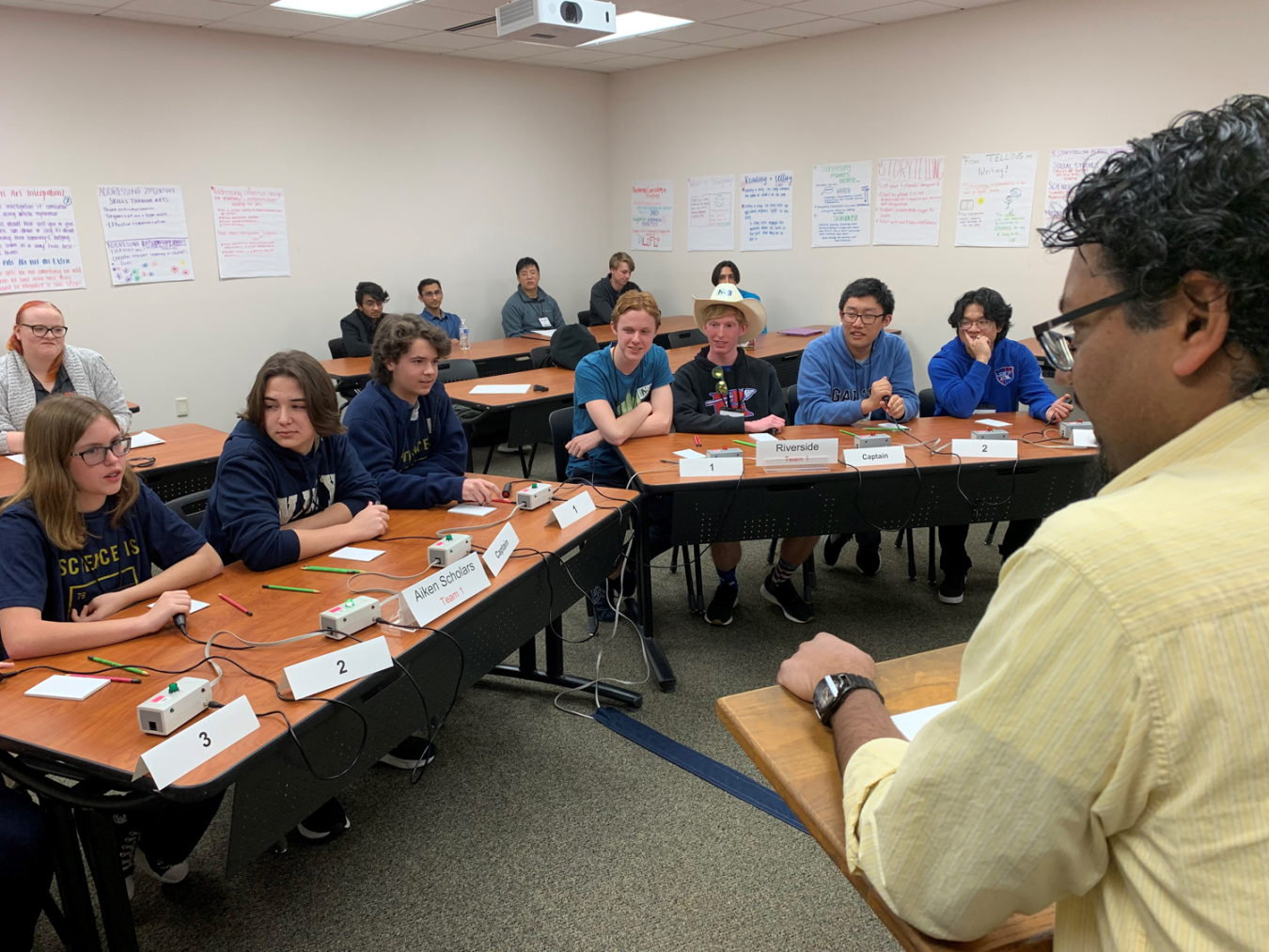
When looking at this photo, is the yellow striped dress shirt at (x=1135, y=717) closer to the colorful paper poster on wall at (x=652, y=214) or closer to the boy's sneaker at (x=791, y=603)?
the boy's sneaker at (x=791, y=603)

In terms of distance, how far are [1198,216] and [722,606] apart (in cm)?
286

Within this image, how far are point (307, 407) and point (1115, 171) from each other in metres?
2.06

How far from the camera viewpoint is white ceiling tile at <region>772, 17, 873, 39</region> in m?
5.80

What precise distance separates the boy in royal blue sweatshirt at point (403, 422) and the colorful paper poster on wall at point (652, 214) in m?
5.18

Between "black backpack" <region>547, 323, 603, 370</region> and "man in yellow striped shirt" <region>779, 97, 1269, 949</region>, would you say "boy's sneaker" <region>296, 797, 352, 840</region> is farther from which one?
"black backpack" <region>547, 323, 603, 370</region>

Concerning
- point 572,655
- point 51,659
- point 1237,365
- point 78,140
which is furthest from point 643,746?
point 78,140

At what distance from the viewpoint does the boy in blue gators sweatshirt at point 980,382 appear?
11.7 ft

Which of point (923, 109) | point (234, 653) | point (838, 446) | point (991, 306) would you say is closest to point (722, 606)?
point (838, 446)

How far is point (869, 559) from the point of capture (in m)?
3.85

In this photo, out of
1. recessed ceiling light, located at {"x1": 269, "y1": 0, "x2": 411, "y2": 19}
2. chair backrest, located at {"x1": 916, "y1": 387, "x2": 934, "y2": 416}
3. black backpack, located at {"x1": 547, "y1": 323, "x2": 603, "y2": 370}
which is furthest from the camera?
black backpack, located at {"x1": 547, "y1": 323, "x2": 603, "y2": 370}

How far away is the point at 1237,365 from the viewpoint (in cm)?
63

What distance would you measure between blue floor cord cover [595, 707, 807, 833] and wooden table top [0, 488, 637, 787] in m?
0.69

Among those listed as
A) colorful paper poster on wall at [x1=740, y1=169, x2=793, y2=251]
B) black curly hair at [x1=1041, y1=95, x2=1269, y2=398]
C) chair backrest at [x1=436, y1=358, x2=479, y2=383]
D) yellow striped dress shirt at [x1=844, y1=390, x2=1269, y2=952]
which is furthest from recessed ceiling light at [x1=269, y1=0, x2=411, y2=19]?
yellow striped dress shirt at [x1=844, y1=390, x2=1269, y2=952]

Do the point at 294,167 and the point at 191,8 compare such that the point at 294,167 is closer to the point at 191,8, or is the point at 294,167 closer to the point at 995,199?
the point at 191,8
